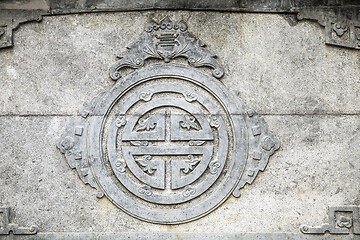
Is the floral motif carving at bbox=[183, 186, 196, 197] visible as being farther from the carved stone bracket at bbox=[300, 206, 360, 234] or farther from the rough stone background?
the carved stone bracket at bbox=[300, 206, 360, 234]

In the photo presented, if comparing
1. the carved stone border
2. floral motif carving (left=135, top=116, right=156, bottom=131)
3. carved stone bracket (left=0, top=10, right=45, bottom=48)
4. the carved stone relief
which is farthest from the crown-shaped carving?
carved stone bracket (left=0, top=10, right=45, bottom=48)

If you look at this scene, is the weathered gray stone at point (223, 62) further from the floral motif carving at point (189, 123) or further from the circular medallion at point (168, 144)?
the floral motif carving at point (189, 123)

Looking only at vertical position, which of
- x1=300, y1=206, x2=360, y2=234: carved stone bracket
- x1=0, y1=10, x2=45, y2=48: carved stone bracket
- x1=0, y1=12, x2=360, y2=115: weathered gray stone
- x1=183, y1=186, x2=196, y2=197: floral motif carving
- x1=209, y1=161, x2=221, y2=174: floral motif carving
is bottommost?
x1=300, y1=206, x2=360, y2=234: carved stone bracket

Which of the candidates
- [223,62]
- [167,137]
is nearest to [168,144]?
[167,137]

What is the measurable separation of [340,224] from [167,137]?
5.80ft

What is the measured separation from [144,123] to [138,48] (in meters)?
0.71

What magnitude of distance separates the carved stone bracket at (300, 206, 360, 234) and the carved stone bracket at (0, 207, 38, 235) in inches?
96.9

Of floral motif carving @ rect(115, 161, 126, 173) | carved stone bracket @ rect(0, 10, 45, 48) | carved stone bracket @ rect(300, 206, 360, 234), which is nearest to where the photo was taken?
carved stone bracket @ rect(300, 206, 360, 234)

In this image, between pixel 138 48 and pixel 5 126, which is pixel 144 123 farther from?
pixel 5 126

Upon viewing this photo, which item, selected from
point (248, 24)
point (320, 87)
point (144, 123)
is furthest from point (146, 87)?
point (320, 87)

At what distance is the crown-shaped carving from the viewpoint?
5.59 meters

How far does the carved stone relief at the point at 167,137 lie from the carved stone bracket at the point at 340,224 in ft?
2.44

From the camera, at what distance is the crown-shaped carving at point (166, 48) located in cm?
559

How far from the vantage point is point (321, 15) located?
18.4ft
